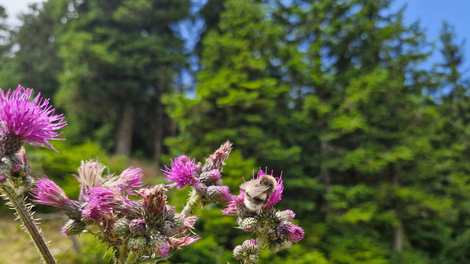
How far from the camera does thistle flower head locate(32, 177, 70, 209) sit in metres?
1.12

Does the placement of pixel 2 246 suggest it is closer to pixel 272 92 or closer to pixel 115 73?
pixel 272 92

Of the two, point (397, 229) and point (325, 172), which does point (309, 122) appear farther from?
point (397, 229)

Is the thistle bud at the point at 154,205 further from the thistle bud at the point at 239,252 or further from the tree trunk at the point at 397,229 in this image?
the tree trunk at the point at 397,229

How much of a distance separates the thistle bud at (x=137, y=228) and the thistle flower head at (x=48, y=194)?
333 mm

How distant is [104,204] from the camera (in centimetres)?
102

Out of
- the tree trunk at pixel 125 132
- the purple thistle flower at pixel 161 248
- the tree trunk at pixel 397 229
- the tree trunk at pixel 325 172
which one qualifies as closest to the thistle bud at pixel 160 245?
the purple thistle flower at pixel 161 248

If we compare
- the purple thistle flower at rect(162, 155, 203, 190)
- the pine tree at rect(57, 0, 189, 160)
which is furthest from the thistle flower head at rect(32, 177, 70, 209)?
the pine tree at rect(57, 0, 189, 160)

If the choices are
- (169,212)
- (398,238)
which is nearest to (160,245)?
(169,212)

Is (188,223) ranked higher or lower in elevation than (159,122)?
lower

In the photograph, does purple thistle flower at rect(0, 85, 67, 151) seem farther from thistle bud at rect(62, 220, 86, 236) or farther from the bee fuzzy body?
the bee fuzzy body

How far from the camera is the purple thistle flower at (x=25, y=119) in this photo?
3.29 feet

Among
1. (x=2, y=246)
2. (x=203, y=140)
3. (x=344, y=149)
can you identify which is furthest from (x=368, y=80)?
(x=2, y=246)

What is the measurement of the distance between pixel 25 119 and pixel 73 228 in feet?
1.47

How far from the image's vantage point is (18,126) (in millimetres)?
1013
